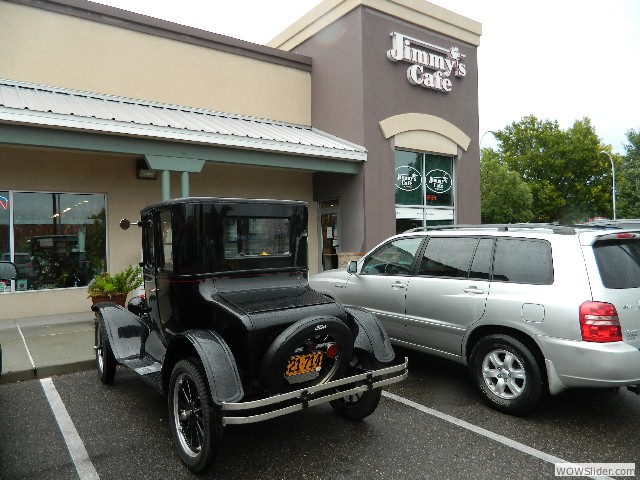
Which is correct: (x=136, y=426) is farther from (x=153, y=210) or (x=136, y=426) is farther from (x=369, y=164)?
(x=369, y=164)

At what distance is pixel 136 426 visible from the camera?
3.87 m

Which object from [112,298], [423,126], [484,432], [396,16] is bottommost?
[484,432]

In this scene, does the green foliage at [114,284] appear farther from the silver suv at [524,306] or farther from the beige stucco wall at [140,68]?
the silver suv at [524,306]

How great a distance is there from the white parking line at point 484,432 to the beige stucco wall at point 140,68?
8864 mm

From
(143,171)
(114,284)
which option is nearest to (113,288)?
(114,284)

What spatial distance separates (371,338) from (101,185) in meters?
7.85

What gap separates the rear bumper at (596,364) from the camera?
349 cm

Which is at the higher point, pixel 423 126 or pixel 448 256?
pixel 423 126

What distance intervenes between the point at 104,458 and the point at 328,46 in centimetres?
1132

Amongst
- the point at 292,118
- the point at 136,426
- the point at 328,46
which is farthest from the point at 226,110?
the point at 136,426

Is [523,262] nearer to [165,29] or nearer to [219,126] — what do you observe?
[219,126]

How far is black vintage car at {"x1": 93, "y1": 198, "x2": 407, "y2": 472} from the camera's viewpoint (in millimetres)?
3049

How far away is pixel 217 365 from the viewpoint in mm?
3018

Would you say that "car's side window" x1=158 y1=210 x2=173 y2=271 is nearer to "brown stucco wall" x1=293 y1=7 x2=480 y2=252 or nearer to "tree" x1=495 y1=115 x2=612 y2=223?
"brown stucco wall" x1=293 y1=7 x2=480 y2=252
